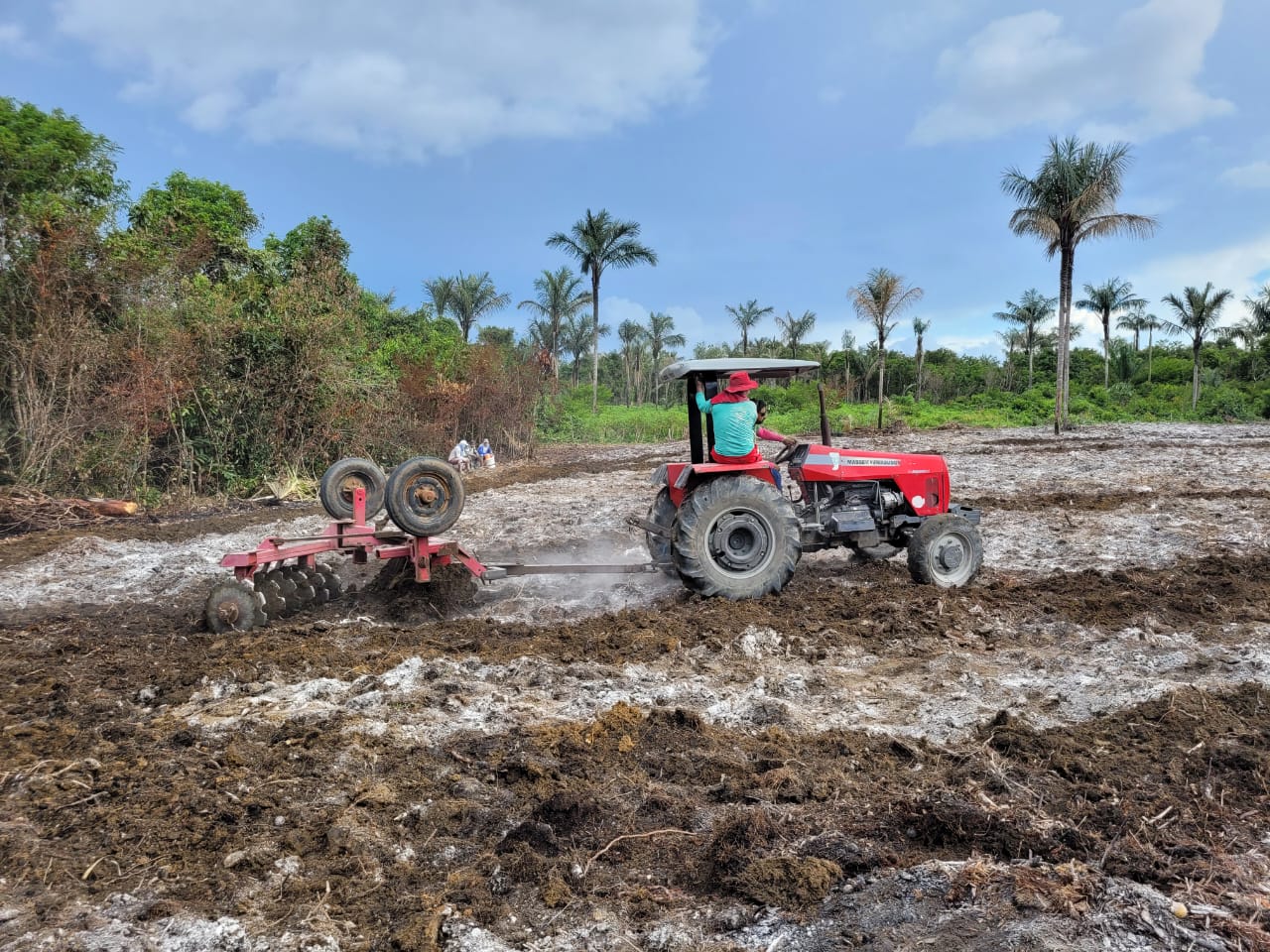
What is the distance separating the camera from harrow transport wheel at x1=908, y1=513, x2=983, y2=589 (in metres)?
6.73

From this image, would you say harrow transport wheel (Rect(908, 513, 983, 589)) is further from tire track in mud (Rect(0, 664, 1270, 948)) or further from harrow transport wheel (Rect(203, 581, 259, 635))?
harrow transport wheel (Rect(203, 581, 259, 635))

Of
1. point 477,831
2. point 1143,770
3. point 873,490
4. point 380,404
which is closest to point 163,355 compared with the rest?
point 380,404

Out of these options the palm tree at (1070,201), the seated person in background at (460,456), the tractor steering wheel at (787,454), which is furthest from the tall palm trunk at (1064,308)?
the tractor steering wheel at (787,454)

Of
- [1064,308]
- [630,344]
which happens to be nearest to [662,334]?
[630,344]

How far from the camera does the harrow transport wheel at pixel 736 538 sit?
244 inches

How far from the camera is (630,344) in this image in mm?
63438

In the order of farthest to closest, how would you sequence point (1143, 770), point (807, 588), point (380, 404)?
1. point (380, 404)
2. point (807, 588)
3. point (1143, 770)

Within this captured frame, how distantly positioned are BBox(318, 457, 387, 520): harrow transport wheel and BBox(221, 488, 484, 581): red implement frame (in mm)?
884

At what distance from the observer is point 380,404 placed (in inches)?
654

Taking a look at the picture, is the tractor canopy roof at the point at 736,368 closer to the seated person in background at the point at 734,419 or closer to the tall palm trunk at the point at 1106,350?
the seated person in background at the point at 734,419

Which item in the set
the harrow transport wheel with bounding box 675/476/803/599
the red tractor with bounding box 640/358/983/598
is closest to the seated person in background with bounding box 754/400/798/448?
the red tractor with bounding box 640/358/983/598

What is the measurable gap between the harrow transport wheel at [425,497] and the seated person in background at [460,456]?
1292 centimetres

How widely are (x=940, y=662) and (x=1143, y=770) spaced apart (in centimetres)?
171

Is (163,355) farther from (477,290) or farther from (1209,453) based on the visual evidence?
(477,290)
